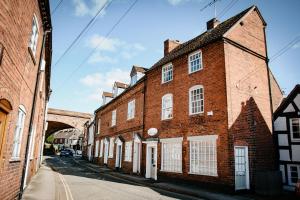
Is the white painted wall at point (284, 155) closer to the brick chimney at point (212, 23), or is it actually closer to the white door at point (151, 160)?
the white door at point (151, 160)

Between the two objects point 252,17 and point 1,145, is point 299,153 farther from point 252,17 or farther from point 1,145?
point 1,145

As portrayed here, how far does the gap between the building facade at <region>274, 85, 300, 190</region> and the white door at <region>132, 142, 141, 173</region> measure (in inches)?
431

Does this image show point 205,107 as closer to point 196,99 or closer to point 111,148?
point 196,99

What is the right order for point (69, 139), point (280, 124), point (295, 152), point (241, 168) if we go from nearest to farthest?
point (241, 168) < point (295, 152) < point (280, 124) < point (69, 139)

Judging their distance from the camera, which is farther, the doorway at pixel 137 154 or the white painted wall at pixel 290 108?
the doorway at pixel 137 154

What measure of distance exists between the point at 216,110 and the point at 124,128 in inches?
521

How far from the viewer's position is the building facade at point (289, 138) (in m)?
14.2

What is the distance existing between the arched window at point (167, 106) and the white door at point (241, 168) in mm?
5490

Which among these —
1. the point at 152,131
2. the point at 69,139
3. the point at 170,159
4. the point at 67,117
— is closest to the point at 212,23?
the point at 152,131

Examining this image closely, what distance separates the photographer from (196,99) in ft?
49.0

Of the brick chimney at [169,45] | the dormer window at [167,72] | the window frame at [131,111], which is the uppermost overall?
the brick chimney at [169,45]

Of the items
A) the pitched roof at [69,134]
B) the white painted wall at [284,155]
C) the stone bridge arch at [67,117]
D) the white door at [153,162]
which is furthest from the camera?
the pitched roof at [69,134]

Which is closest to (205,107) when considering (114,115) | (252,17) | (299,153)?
(299,153)

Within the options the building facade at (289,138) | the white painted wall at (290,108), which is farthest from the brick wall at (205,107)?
the white painted wall at (290,108)
